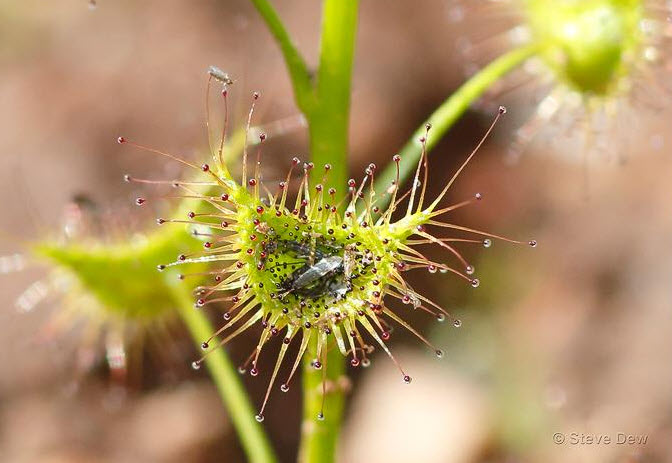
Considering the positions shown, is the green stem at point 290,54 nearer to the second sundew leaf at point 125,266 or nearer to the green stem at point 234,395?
the second sundew leaf at point 125,266

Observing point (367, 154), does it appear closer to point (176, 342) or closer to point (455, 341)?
point (455, 341)

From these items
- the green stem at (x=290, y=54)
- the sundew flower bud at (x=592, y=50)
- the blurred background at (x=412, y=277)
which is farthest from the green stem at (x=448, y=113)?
the blurred background at (x=412, y=277)

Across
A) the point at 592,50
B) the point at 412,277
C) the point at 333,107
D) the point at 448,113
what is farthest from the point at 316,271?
the point at 412,277

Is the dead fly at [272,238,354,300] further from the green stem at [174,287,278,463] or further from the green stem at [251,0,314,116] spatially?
the green stem at [174,287,278,463]

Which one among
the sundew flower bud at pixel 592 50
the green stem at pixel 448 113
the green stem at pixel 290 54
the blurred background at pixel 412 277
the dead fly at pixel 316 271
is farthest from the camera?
the blurred background at pixel 412 277

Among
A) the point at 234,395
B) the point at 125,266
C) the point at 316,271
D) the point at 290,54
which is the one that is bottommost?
the point at 234,395

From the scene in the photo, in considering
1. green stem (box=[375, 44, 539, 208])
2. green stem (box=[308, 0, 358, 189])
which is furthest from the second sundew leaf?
green stem (box=[375, 44, 539, 208])

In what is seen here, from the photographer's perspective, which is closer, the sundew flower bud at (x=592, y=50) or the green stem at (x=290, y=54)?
the green stem at (x=290, y=54)

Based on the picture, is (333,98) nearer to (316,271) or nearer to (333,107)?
(333,107)

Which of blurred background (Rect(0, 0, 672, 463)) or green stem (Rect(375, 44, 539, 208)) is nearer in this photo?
green stem (Rect(375, 44, 539, 208))
